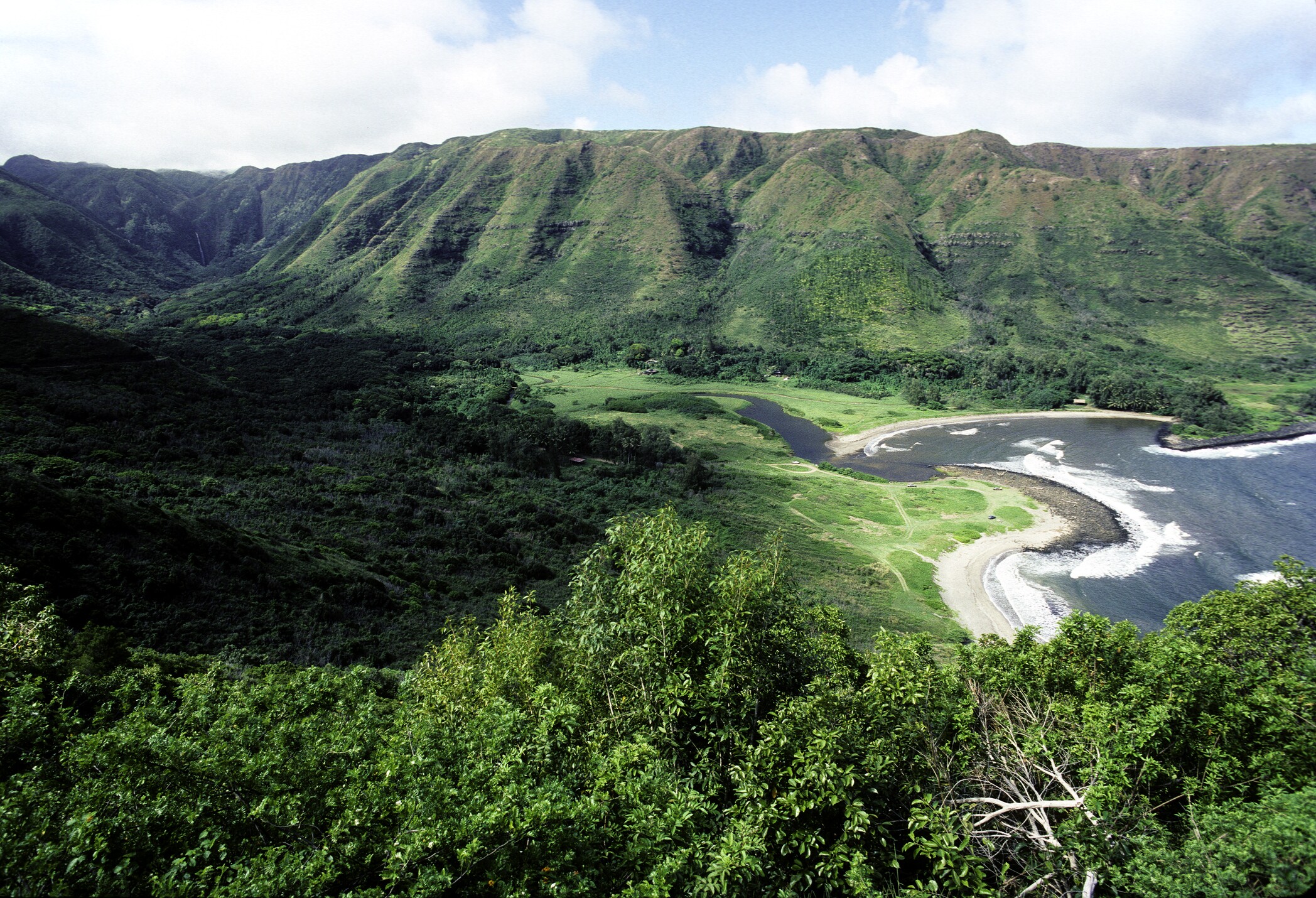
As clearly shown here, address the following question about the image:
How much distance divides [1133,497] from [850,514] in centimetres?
4112

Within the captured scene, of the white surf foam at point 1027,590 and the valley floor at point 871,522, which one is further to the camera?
the valley floor at point 871,522

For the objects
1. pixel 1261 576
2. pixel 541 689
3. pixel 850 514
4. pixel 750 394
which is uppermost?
pixel 541 689

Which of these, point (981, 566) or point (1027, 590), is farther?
point (981, 566)

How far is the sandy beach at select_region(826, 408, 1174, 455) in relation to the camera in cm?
10975

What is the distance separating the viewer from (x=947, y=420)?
12144 cm

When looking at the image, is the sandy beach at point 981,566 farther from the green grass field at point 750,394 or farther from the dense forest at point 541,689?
the green grass field at point 750,394

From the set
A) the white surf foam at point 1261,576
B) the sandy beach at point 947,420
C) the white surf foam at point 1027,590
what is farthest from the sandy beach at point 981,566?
the sandy beach at point 947,420

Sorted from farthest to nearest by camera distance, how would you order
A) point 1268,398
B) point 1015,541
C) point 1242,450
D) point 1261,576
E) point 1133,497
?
point 1268,398, point 1242,450, point 1133,497, point 1015,541, point 1261,576

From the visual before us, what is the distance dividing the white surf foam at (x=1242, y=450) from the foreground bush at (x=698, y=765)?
105 metres

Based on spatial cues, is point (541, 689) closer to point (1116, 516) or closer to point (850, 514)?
point (850, 514)

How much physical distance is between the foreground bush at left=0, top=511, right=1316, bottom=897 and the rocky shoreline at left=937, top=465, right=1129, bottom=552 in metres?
59.5

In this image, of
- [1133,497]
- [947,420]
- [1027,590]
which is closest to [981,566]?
[1027,590]

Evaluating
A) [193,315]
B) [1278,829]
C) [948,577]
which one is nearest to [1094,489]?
[948,577]

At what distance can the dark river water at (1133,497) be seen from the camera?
182 ft
